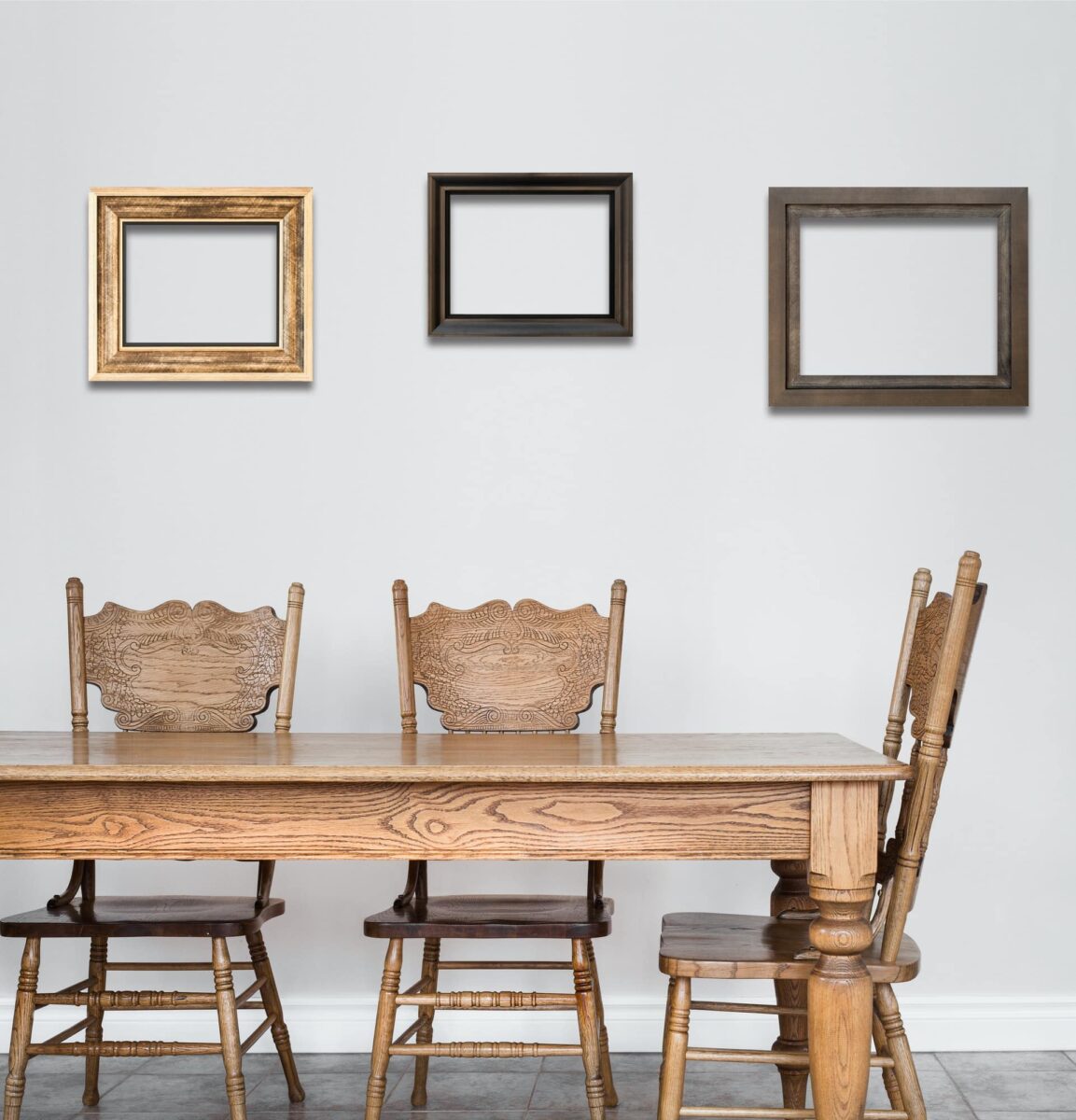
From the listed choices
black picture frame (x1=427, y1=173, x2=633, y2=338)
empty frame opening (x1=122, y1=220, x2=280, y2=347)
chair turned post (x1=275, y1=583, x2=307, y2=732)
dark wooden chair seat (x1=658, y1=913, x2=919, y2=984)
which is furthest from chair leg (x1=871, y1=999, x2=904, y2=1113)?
empty frame opening (x1=122, y1=220, x2=280, y2=347)

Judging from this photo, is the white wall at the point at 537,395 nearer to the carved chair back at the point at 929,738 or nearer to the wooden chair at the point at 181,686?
the wooden chair at the point at 181,686

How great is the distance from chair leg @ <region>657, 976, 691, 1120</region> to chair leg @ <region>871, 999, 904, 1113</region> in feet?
1.01

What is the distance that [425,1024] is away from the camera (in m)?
2.32

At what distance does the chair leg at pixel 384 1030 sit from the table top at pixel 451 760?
39 centimetres

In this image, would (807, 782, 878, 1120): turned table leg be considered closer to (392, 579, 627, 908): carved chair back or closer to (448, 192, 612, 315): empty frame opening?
(392, 579, 627, 908): carved chair back

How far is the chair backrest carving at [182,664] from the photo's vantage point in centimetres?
241

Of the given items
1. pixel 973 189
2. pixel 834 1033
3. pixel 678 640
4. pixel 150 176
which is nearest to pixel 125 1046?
pixel 834 1033

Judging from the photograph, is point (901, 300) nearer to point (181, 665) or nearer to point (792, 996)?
point (792, 996)

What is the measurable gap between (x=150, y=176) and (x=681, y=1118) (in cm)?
230

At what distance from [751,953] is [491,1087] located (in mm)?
897

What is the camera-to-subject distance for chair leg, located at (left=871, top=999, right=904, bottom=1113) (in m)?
1.90

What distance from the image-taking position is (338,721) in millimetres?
2834

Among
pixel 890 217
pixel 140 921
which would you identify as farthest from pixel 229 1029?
pixel 890 217

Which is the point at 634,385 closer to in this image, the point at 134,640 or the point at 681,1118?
the point at 134,640
